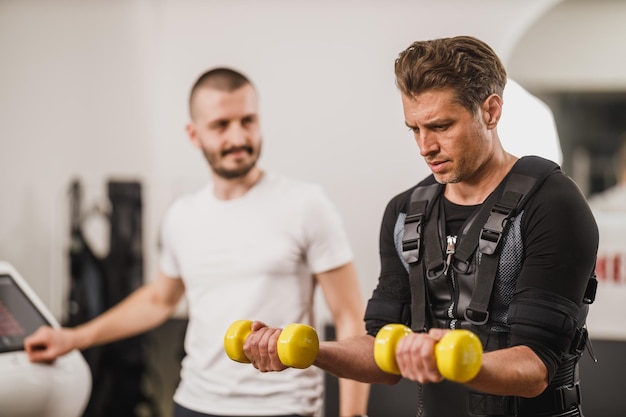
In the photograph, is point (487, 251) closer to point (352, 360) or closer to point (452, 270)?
point (452, 270)

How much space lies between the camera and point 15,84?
317cm

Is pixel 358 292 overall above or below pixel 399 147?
below

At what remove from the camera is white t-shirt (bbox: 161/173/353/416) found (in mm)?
1941

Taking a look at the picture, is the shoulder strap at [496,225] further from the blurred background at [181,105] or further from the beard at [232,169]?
the beard at [232,169]

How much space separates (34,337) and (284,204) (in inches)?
25.8

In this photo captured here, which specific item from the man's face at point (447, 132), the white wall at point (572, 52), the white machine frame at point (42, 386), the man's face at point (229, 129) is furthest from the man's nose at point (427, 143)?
the white wall at point (572, 52)

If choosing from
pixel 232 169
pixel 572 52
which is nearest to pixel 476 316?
pixel 232 169

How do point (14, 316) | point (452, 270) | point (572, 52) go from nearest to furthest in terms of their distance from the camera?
point (452, 270) → point (14, 316) → point (572, 52)

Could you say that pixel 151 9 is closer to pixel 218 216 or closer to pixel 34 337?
pixel 218 216

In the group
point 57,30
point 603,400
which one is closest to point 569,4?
point 57,30

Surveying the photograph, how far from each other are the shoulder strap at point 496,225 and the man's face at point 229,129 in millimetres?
860

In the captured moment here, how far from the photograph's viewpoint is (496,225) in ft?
4.16

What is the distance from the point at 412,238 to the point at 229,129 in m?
0.77

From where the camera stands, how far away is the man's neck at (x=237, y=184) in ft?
6.74
